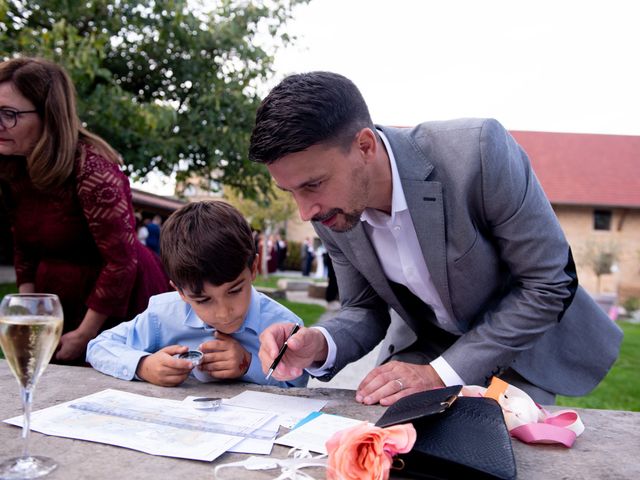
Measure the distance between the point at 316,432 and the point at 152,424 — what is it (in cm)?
36

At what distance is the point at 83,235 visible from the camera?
2338 millimetres

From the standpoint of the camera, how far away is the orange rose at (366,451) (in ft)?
3.34

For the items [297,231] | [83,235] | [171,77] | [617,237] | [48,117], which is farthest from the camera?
[297,231]

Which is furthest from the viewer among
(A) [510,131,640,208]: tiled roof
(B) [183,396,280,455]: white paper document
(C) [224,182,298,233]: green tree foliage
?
(C) [224,182,298,233]: green tree foliage

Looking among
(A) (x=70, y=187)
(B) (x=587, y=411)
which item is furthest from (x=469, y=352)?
(A) (x=70, y=187)

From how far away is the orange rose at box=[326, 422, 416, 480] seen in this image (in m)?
1.02

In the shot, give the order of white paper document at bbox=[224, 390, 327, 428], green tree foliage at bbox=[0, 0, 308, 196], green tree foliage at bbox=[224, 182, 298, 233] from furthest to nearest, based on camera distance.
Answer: green tree foliage at bbox=[224, 182, 298, 233]
green tree foliage at bbox=[0, 0, 308, 196]
white paper document at bbox=[224, 390, 327, 428]

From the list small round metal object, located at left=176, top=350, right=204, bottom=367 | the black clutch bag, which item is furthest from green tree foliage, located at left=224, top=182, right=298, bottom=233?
the black clutch bag

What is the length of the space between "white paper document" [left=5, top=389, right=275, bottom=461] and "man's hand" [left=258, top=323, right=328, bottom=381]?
228 millimetres

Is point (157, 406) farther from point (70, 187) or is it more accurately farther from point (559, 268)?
point (559, 268)

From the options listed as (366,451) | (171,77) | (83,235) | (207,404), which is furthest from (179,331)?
(171,77)

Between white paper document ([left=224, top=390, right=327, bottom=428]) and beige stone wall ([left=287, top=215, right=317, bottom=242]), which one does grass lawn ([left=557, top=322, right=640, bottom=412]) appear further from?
beige stone wall ([left=287, top=215, right=317, bottom=242])

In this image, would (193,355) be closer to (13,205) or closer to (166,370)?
(166,370)

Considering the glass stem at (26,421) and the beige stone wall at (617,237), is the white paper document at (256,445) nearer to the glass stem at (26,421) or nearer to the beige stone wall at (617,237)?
the glass stem at (26,421)
